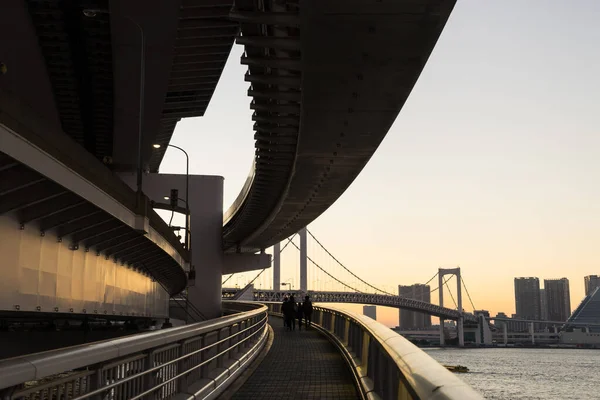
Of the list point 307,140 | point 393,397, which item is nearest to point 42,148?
point 393,397

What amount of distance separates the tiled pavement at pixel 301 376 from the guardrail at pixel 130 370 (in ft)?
1.60

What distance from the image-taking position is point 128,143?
27.8m

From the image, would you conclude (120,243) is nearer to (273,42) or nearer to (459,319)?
(273,42)

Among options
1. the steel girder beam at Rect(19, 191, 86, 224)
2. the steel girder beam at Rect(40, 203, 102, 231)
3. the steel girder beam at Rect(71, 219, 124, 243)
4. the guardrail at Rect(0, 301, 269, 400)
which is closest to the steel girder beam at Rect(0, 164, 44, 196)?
the steel girder beam at Rect(19, 191, 86, 224)

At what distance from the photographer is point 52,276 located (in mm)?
10875

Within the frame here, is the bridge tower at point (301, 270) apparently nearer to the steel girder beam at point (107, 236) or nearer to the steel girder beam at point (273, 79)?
the steel girder beam at point (273, 79)

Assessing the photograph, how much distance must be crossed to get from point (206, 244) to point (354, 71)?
3298 centimetres

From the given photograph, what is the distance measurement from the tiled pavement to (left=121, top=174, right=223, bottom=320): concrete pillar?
27.7 meters

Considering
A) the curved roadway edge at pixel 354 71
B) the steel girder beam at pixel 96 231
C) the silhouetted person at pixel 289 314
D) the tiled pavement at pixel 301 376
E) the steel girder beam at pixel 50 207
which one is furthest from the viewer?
the silhouetted person at pixel 289 314

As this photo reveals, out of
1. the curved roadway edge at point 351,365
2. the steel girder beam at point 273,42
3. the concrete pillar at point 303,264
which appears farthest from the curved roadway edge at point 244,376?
the concrete pillar at point 303,264

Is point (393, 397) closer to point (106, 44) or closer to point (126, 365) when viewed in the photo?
point (126, 365)

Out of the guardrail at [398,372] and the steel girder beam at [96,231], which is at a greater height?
the steel girder beam at [96,231]

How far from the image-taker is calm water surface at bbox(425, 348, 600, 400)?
56.8 m

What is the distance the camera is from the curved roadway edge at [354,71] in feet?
33.4
